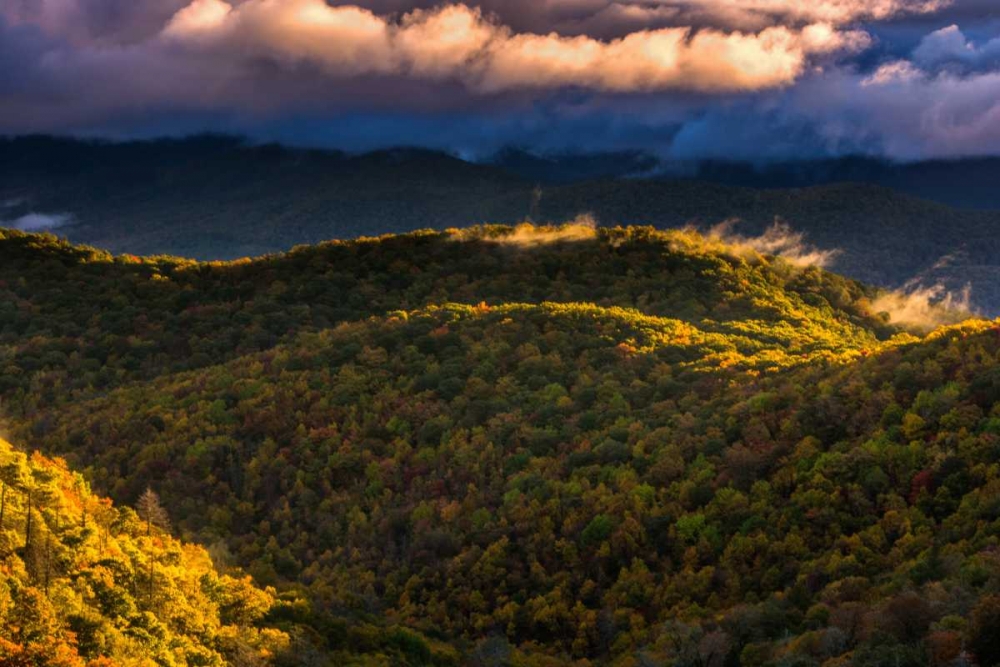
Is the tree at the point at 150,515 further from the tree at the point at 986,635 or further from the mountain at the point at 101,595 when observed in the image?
the tree at the point at 986,635

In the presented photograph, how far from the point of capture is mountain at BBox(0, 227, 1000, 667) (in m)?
62.2

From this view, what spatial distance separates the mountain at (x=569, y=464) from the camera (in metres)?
62.2

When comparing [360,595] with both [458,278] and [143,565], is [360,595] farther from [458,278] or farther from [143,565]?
[458,278]

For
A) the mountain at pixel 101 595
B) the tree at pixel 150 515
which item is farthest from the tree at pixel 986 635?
the tree at pixel 150 515

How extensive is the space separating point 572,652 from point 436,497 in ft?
80.2

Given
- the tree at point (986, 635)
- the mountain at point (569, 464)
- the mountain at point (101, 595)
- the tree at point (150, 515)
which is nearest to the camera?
the mountain at point (101, 595)

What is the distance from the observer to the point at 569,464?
8962 centimetres

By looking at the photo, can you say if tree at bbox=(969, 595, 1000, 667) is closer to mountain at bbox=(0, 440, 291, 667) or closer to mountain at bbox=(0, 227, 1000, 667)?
mountain at bbox=(0, 227, 1000, 667)

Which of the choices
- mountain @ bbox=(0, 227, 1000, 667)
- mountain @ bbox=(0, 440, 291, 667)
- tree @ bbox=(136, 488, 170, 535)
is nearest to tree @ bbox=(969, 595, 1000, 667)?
mountain @ bbox=(0, 227, 1000, 667)

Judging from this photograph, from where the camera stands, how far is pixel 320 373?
115500mm

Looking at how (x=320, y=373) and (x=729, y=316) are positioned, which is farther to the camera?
(x=729, y=316)

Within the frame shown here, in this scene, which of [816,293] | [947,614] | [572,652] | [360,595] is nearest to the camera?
[947,614]

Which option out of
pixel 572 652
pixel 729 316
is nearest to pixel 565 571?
pixel 572 652

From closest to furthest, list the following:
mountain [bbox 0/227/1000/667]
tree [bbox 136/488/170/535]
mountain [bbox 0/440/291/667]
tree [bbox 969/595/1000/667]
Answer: mountain [bbox 0/440/291/667]
tree [bbox 969/595/1000/667]
mountain [bbox 0/227/1000/667]
tree [bbox 136/488/170/535]
